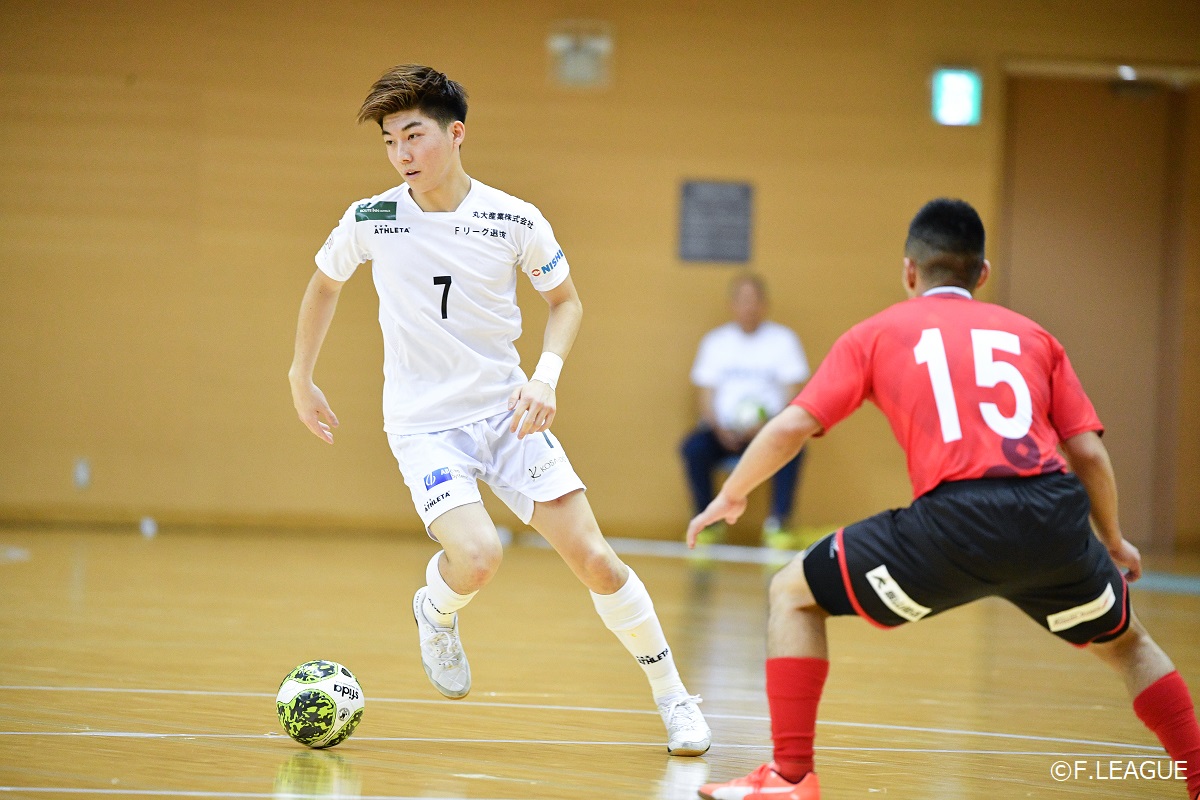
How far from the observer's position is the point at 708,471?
28.7 ft

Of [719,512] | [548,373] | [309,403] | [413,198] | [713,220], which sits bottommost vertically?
[719,512]

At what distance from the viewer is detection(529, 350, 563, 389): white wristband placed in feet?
10.7

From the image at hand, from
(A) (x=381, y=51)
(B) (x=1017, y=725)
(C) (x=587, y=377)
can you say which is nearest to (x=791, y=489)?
(C) (x=587, y=377)

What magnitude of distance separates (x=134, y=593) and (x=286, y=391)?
10.6ft

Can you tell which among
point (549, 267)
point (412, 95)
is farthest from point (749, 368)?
point (412, 95)

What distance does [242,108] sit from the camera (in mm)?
8930

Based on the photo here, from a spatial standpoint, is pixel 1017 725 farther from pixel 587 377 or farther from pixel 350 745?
pixel 587 377

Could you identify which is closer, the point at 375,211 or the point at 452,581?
the point at 452,581

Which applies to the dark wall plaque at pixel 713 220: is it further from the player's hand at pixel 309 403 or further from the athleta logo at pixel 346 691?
the athleta logo at pixel 346 691

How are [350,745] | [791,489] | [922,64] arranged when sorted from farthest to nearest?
[922,64] < [791,489] < [350,745]

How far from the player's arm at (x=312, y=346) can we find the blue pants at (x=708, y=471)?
17.6 ft

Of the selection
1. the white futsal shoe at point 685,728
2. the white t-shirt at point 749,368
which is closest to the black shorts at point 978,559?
the white futsal shoe at point 685,728

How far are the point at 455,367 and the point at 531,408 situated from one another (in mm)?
360

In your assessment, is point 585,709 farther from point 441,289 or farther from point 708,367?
point 708,367
